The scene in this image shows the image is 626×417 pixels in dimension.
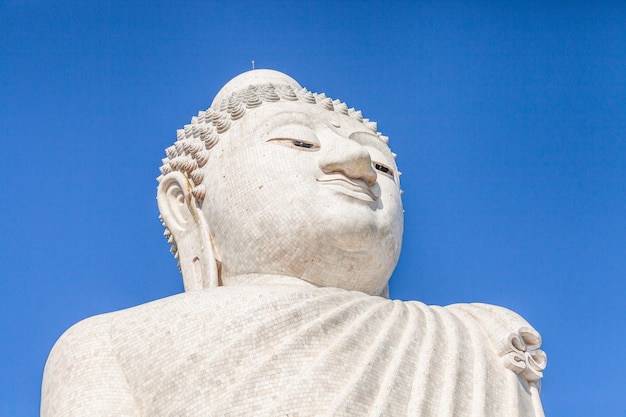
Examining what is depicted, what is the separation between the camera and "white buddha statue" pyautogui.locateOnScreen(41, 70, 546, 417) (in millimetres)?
5000

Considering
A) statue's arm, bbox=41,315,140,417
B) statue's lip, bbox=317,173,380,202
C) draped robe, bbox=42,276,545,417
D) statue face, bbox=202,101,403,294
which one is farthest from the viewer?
statue's lip, bbox=317,173,380,202

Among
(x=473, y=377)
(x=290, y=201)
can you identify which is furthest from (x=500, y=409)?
(x=290, y=201)

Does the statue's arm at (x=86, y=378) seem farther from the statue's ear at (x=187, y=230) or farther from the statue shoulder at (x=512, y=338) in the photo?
the statue shoulder at (x=512, y=338)

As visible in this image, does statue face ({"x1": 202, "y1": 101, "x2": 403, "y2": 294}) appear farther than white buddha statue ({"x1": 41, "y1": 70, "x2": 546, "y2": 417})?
Yes

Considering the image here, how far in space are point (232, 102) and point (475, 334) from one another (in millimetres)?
2673

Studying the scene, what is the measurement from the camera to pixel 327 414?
4.75 metres

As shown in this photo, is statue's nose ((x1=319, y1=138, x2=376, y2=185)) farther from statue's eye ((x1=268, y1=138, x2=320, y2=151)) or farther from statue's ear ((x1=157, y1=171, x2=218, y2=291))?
statue's ear ((x1=157, y1=171, x2=218, y2=291))

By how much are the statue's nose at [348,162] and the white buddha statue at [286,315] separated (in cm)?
1

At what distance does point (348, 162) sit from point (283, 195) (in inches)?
21.2

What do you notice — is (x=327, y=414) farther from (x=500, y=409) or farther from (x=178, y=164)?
(x=178, y=164)

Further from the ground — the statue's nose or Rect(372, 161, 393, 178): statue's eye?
Rect(372, 161, 393, 178): statue's eye

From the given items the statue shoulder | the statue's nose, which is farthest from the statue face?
the statue shoulder

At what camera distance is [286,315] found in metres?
5.29

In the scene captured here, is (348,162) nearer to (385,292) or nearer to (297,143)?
(297,143)
